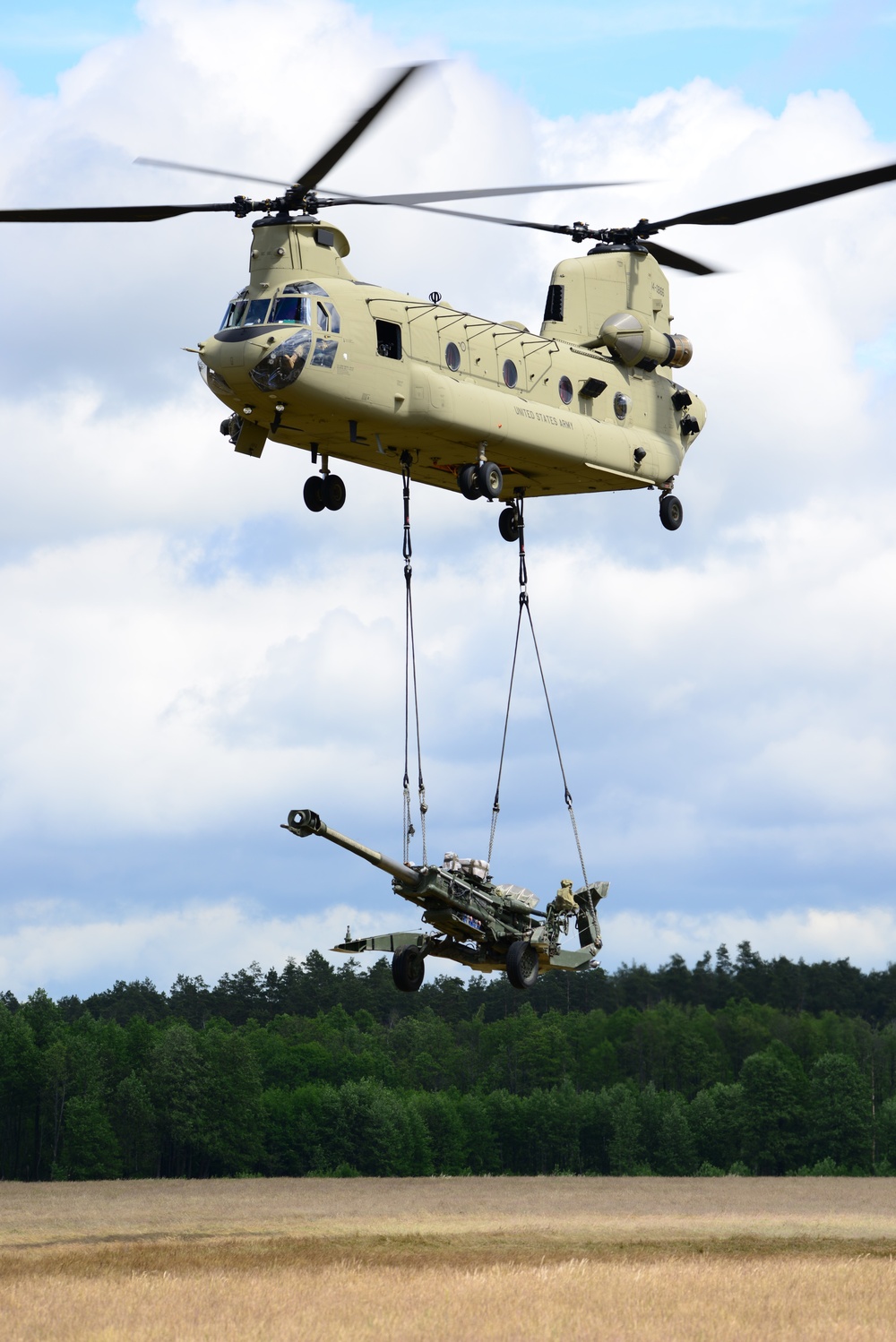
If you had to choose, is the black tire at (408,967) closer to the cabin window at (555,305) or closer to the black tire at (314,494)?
the black tire at (314,494)

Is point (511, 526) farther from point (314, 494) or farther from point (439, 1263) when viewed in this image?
point (439, 1263)

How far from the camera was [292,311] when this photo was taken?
31.0m

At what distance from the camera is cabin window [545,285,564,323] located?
39312mm

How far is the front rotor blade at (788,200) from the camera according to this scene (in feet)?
103

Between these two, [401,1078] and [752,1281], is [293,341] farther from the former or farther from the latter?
[401,1078]

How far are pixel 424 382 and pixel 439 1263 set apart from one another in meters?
16.3

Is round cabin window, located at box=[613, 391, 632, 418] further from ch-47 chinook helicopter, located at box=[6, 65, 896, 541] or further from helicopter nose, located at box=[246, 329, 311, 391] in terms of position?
helicopter nose, located at box=[246, 329, 311, 391]

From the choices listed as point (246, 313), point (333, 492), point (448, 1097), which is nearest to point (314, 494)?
point (333, 492)

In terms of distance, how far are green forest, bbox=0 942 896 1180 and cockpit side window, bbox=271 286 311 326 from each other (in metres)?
69.9

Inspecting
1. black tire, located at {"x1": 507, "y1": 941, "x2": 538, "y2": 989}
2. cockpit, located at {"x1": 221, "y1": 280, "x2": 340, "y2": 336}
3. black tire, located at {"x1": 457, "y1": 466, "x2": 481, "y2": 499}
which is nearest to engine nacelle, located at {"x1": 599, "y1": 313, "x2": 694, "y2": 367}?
black tire, located at {"x1": 457, "y1": 466, "x2": 481, "y2": 499}

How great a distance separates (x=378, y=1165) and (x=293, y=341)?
7322 centimetres

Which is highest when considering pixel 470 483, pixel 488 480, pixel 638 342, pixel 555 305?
pixel 555 305

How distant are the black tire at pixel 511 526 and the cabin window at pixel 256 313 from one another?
7834 mm

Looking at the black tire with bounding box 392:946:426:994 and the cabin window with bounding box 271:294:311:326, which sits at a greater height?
the cabin window with bounding box 271:294:311:326
